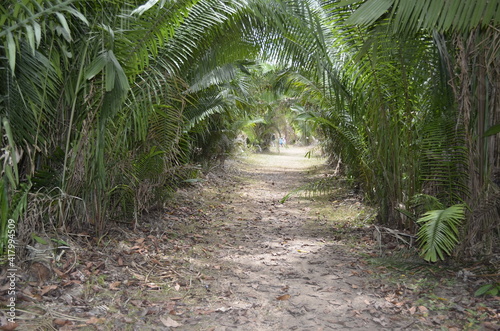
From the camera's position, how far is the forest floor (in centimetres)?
250

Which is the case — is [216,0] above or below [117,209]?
above

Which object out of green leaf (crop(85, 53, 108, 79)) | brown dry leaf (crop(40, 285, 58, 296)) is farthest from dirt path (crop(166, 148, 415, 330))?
green leaf (crop(85, 53, 108, 79))

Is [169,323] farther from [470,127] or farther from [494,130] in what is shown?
[470,127]

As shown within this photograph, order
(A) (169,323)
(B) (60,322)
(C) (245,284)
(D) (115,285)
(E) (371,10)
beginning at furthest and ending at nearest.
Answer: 1. (C) (245,284)
2. (D) (115,285)
3. (A) (169,323)
4. (B) (60,322)
5. (E) (371,10)

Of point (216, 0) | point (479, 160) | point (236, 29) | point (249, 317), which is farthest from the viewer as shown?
point (236, 29)

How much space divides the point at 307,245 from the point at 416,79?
2.11 m

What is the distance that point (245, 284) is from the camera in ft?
10.7

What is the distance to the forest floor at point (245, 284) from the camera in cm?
250

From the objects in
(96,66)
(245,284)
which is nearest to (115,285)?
(245,284)

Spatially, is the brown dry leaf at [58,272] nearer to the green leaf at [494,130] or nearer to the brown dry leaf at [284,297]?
the brown dry leaf at [284,297]

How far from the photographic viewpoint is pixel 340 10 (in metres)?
3.86

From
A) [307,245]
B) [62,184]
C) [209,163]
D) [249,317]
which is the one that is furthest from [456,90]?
[209,163]

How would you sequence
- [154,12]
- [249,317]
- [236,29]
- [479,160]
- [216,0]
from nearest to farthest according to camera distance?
[249,317] → [154,12] → [479,160] → [216,0] → [236,29]

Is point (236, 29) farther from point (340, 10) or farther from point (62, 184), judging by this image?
point (62, 184)
